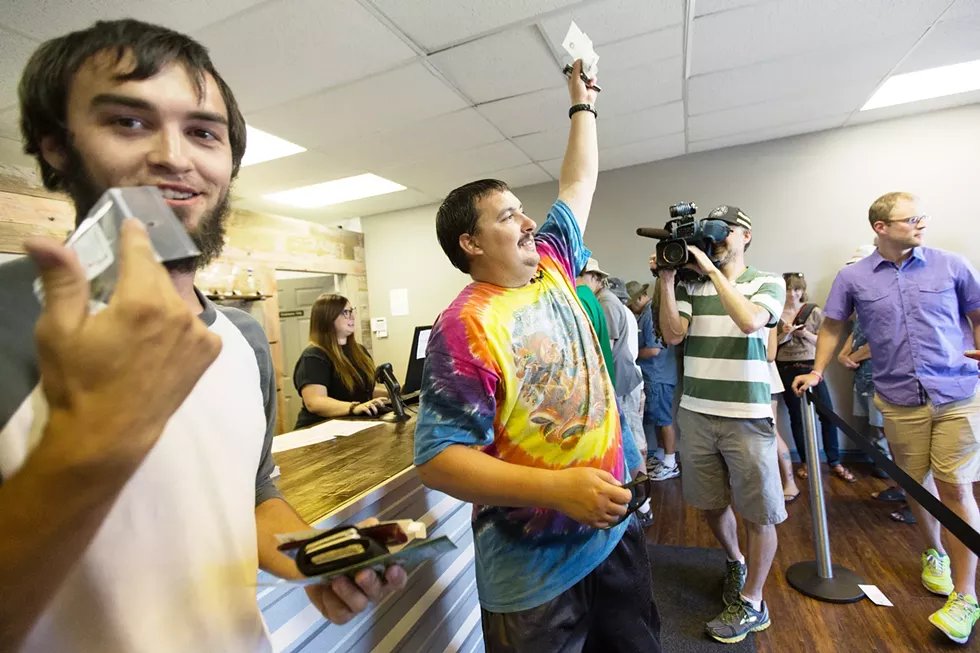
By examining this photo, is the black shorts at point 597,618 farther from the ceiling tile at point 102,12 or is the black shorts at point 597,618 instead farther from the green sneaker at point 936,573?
the ceiling tile at point 102,12

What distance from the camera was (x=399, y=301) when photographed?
5.89 meters

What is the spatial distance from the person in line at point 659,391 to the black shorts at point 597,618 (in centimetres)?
309

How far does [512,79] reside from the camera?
2756 mm

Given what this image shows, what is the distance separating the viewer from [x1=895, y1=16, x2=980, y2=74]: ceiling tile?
2.61m

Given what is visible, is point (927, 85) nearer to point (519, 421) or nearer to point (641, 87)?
point (641, 87)

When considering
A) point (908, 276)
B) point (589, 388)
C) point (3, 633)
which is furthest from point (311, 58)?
point (908, 276)

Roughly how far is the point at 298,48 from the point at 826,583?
362cm

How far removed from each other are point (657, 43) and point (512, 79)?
81 cm

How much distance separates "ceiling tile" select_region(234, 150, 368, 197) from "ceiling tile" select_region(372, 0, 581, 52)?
1.70m

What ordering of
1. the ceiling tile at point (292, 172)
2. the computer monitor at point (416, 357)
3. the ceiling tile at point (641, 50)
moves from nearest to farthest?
the ceiling tile at point (641, 50) → the computer monitor at point (416, 357) → the ceiling tile at point (292, 172)

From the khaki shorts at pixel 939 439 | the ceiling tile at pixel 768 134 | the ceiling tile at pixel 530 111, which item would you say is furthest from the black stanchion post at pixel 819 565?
the ceiling tile at pixel 768 134

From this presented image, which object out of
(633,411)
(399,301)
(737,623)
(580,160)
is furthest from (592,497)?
(399,301)

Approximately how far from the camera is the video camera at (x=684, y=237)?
2.13m

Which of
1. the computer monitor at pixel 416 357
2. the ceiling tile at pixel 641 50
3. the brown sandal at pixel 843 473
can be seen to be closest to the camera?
the ceiling tile at pixel 641 50
